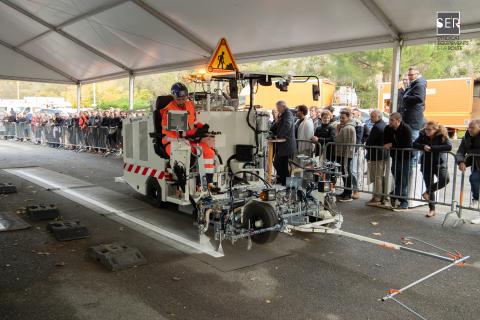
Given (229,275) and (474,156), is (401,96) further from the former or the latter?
(229,275)

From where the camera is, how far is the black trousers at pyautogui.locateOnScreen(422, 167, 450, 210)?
7.75m

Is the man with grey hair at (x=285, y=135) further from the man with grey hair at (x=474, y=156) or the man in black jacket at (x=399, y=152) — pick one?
the man with grey hair at (x=474, y=156)

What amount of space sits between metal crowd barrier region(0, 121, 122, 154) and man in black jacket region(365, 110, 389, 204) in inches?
434

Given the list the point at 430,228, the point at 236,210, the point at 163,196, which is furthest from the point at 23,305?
the point at 430,228

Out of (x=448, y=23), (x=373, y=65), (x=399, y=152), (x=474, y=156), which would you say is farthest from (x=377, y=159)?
(x=373, y=65)

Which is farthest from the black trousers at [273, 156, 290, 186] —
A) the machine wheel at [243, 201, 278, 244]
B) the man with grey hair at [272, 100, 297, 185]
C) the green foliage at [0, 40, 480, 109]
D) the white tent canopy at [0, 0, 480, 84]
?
the green foliage at [0, 40, 480, 109]

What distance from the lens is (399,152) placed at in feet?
27.2

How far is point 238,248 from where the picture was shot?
19.1 feet

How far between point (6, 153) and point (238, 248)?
15068 millimetres

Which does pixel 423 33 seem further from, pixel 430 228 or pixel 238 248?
pixel 238 248

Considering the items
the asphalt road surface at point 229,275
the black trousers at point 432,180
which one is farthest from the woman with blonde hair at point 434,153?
the asphalt road surface at point 229,275

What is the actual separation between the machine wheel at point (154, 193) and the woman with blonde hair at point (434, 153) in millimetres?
4888

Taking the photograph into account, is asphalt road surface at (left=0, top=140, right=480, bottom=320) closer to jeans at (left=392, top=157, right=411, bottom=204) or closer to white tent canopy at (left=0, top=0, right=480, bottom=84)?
jeans at (left=392, top=157, right=411, bottom=204)

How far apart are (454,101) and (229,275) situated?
878 inches
